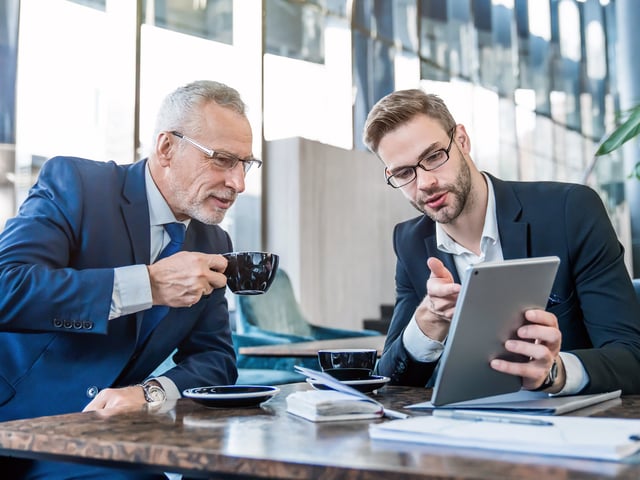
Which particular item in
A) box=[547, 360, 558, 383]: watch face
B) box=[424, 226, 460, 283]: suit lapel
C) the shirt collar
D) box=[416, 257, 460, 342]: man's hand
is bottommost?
box=[547, 360, 558, 383]: watch face

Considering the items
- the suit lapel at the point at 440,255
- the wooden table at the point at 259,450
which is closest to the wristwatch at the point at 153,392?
the wooden table at the point at 259,450

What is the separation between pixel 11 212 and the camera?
3.84 meters

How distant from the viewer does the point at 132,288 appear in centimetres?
135

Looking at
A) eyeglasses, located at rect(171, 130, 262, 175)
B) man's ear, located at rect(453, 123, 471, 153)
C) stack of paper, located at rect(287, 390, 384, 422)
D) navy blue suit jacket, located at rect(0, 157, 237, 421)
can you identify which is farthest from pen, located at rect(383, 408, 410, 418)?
man's ear, located at rect(453, 123, 471, 153)

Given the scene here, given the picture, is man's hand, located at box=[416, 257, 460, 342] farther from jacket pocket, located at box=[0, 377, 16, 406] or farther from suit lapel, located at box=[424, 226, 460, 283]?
jacket pocket, located at box=[0, 377, 16, 406]

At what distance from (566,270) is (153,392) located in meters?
0.92

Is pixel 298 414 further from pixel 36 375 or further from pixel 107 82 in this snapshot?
pixel 107 82

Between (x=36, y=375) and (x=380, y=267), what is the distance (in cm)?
552

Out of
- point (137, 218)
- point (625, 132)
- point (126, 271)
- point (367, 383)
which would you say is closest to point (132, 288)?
point (126, 271)

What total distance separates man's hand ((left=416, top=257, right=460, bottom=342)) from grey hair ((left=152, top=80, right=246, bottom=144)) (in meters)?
0.72

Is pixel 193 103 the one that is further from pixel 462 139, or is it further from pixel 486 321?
pixel 486 321

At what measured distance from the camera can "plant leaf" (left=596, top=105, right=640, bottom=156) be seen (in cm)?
342

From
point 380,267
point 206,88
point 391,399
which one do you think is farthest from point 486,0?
point 391,399

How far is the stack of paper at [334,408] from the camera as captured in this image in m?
1.00
